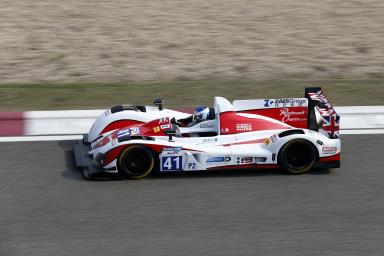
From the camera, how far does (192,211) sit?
6.74 m

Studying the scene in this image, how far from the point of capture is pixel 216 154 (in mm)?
7527

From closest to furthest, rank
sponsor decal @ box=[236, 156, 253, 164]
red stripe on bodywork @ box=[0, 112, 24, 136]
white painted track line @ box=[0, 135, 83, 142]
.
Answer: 1. sponsor decal @ box=[236, 156, 253, 164]
2. white painted track line @ box=[0, 135, 83, 142]
3. red stripe on bodywork @ box=[0, 112, 24, 136]

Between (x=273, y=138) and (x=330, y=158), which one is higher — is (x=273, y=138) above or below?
above

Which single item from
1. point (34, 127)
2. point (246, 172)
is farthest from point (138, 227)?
point (34, 127)

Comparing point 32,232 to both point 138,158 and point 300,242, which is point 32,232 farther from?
point 300,242

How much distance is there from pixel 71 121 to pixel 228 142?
255 cm

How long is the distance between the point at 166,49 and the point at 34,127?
390 centimetres

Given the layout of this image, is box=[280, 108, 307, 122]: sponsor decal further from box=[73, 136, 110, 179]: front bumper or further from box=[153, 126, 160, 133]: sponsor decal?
box=[73, 136, 110, 179]: front bumper

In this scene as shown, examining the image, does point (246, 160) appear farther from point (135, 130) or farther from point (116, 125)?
point (116, 125)

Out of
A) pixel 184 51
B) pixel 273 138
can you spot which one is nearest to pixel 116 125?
pixel 273 138

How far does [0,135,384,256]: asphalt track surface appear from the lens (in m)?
6.04

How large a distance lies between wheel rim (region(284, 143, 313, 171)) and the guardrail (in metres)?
1.60

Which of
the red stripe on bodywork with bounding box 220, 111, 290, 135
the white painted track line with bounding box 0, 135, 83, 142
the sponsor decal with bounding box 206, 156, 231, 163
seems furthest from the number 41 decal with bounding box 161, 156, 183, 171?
the white painted track line with bounding box 0, 135, 83, 142

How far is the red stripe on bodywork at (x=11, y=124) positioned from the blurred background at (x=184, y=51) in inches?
23.1
